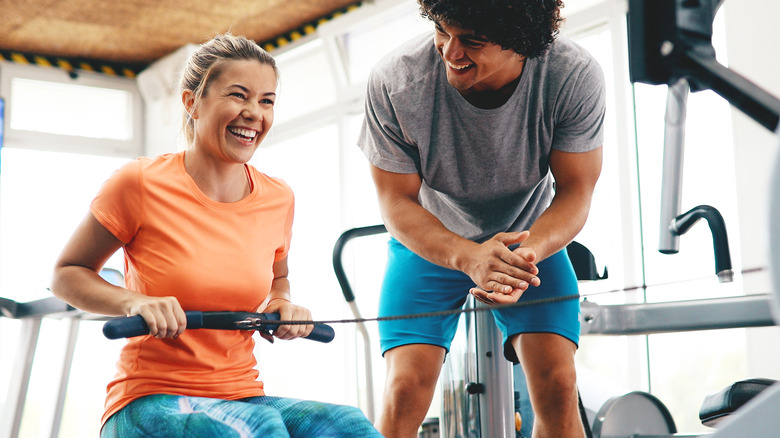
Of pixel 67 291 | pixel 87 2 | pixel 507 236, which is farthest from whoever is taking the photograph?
pixel 87 2

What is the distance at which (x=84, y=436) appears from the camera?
6.34 meters

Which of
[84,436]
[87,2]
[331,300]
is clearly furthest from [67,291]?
[84,436]

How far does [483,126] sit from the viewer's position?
5.44ft

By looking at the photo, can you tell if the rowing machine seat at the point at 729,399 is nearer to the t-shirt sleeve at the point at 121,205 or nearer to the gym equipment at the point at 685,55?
the gym equipment at the point at 685,55

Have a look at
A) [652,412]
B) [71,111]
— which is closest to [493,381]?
[652,412]

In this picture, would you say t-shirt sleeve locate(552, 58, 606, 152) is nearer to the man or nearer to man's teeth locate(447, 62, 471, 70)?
the man

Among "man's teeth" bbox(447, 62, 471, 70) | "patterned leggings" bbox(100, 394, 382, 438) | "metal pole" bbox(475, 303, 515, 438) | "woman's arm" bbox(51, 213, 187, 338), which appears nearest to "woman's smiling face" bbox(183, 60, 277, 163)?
"woman's arm" bbox(51, 213, 187, 338)

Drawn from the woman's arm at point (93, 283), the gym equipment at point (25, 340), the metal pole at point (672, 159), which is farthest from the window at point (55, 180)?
the metal pole at point (672, 159)

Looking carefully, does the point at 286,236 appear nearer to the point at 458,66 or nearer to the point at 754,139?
the point at 458,66

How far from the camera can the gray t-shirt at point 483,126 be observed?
1641mm

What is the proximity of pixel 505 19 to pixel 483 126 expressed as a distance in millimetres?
257

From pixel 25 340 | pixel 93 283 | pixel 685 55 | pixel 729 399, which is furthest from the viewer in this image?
pixel 25 340

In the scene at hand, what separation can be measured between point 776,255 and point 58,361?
267 cm

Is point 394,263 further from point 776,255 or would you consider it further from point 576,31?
point 576,31
